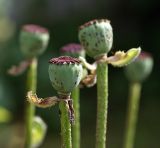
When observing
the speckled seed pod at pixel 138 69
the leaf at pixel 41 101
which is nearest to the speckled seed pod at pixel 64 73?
the leaf at pixel 41 101

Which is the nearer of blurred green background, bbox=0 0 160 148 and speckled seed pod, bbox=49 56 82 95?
speckled seed pod, bbox=49 56 82 95

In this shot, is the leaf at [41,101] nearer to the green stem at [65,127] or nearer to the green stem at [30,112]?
the green stem at [65,127]

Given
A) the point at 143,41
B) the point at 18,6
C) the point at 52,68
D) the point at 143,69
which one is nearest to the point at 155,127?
the point at 143,41

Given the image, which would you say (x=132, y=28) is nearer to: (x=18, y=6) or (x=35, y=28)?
(x=18, y=6)

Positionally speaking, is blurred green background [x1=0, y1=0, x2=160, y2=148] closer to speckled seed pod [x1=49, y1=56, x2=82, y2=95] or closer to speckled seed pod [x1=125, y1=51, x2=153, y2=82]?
speckled seed pod [x1=125, y1=51, x2=153, y2=82]

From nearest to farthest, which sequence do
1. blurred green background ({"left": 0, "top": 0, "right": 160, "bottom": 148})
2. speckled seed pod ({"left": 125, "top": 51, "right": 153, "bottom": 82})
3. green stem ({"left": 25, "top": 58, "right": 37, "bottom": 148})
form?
green stem ({"left": 25, "top": 58, "right": 37, "bottom": 148}) < speckled seed pod ({"left": 125, "top": 51, "right": 153, "bottom": 82}) < blurred green background ({"left": 0, "top": 0, "right": 160, "bottom": 148})

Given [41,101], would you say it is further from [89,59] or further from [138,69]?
[89,59]

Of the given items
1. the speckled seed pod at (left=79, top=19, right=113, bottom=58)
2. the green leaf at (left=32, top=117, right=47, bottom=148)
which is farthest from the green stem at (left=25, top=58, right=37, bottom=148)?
the speckled seed pod at (left=79, top=19, right=113, bottom=58)
